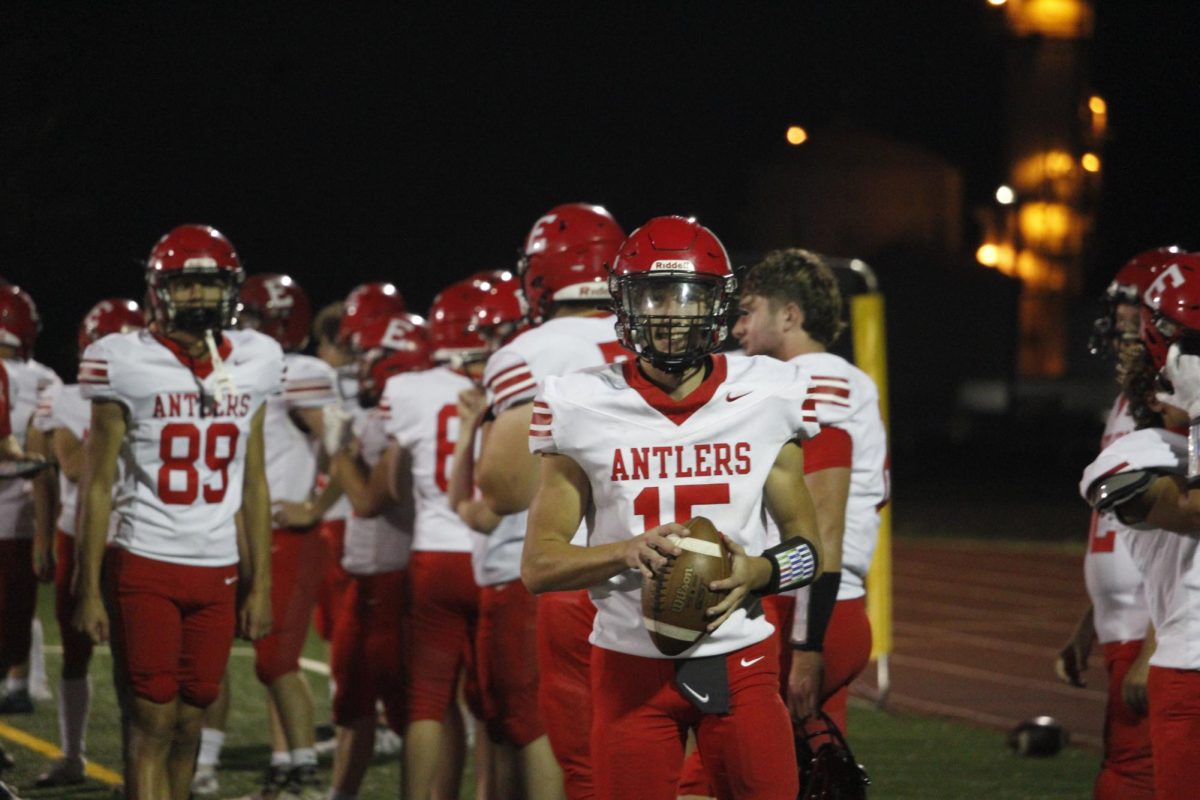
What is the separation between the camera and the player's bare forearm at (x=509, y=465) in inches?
181

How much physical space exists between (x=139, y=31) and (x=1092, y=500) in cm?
2560

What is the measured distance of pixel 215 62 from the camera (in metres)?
28.9

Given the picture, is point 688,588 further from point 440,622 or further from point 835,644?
point 440,622

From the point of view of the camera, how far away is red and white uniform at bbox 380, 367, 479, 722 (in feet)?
18.7

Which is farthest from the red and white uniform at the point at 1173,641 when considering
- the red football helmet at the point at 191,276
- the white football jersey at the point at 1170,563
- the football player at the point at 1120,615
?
the red football helmet at the point at 191,276

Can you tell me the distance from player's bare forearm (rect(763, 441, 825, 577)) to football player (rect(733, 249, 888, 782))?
0.82 metres

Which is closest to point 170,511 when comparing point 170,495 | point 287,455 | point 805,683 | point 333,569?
point 170,495

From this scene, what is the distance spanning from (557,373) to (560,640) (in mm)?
782

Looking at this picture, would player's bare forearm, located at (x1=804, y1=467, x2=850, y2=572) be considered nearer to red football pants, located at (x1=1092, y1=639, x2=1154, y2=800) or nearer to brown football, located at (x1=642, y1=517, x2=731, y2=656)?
red football pants, located at (x1=1092, y1=639, x2=1154, y2=800)

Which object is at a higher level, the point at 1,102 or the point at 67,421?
the point at 1,102

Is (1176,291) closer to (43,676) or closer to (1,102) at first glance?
(43,676)

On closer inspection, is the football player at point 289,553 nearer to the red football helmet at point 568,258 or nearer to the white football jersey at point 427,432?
the white football jersey at point 427,432

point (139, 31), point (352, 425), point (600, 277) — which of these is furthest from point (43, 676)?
point (139, 31)

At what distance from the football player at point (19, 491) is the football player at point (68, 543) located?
0.13 metres
